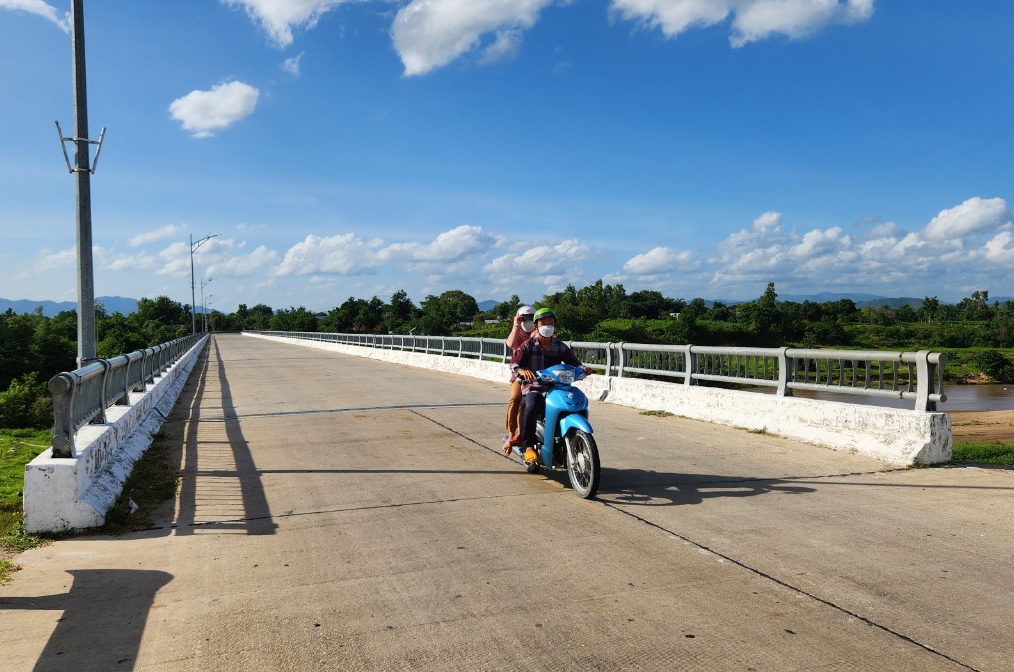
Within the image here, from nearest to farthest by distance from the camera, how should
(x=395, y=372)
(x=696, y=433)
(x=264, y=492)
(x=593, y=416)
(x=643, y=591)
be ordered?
(x=643, y=591), (x=264, y=492), (x=696, y=433), (x=593, y=416), (x=395, y=372)

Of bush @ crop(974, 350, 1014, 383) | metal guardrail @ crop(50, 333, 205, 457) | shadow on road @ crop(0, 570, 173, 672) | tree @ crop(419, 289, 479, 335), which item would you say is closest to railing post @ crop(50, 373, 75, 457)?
metal guardrail @ crop(50, 333, 205, 457)

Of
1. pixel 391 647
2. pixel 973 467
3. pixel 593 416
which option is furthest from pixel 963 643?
pixel 593 416

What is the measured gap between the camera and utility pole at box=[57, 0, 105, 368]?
31.5 feet

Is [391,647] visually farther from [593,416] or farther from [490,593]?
[593,416]

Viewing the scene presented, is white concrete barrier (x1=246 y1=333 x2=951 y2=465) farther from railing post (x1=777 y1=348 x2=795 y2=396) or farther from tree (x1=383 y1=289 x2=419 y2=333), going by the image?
tree (x1=383 y1=289 x2=419 y2=333)

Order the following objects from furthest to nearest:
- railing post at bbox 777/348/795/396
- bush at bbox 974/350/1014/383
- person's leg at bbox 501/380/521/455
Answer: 1. bush at bbox 974/350/1014/383
2. railing post at bbox 777/348/795/396
3. person's leg at bbox 501/380/521/455

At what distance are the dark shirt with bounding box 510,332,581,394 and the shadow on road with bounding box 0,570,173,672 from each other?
3813 mm

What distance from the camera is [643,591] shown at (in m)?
4.43

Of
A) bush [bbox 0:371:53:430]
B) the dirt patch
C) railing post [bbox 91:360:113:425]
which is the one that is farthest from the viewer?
the dirt patch

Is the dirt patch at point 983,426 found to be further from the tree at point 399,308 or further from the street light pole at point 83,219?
the tree at point 399,308

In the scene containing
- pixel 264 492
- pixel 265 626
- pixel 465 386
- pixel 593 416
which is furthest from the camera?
pixel 465 386

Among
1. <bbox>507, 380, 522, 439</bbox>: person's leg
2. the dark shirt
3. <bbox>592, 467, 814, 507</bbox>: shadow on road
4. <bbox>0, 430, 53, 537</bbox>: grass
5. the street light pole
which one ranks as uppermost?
the street light pole

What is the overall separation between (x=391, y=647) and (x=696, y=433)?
7.71 m

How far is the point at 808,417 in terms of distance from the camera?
974cm
